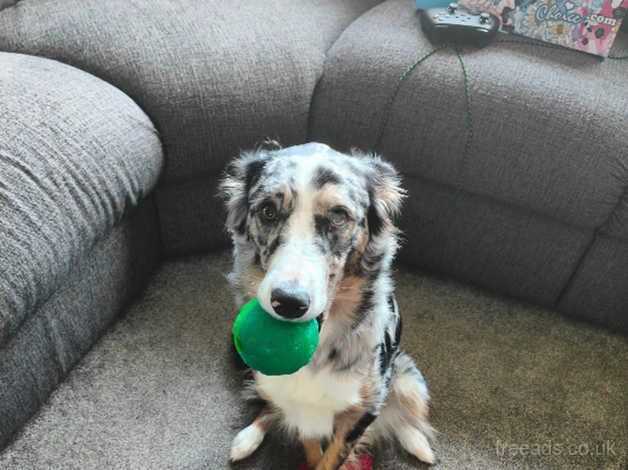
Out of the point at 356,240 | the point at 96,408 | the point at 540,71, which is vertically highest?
the point at 540,71

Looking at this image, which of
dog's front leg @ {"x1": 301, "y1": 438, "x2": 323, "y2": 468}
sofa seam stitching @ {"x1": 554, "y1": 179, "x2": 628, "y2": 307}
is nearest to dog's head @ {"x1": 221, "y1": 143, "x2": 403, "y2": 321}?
dog's front leg @ {"x1": 301, "y1": 438, "x2": 323, "y2": 468}

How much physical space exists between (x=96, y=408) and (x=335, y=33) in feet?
4.44

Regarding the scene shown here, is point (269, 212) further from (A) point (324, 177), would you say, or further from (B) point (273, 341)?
(B) point (273, 341)

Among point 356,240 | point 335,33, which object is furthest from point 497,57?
point 356,240

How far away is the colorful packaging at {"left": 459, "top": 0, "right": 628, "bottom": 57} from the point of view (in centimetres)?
164

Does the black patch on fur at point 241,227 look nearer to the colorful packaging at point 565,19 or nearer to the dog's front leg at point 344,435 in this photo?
the dog's front leg at point 344,435

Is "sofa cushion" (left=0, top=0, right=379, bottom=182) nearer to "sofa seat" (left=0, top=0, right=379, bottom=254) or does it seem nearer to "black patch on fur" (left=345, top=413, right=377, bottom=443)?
"sofa seat" (left=0, top=0, right=379, bottom=254)

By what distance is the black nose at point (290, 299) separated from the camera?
3.00 feet

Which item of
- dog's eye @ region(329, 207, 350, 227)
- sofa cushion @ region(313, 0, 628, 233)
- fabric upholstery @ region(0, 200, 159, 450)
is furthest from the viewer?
sofa cushion @ region(313, 0, 628, 233)

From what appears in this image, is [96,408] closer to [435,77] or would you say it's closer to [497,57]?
[435,77]

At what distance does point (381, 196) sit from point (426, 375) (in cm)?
68

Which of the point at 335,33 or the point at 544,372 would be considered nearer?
the point at 544,372

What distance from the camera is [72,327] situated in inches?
56.2

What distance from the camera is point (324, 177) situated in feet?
3.37
